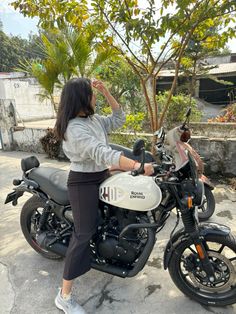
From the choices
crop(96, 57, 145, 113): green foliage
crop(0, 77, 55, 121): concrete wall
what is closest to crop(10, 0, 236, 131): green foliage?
crop(96, 57, 145, 113): green foliage

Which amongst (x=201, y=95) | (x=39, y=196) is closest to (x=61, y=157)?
(x=39, y=196)

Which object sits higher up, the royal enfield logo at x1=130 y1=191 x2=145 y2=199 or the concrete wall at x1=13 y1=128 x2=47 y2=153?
the royal enfield logo at x1=130 y1=191 x2=145 y2=199

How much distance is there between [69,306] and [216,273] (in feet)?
3.68

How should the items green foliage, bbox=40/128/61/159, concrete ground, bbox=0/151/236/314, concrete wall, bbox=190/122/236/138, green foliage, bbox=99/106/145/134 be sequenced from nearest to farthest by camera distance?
1. concrete ground, bbox=0/151/236/314
2. green foliage, bbox=99/106/145/134
3. green foliage, bbox=40/128/61/159
4. concrete wall, bbox=190/122/236/138

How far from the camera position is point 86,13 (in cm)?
353

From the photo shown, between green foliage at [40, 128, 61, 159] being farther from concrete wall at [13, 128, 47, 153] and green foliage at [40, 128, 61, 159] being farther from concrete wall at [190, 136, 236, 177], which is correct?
concrete wall at [190, 136, 236, 177]

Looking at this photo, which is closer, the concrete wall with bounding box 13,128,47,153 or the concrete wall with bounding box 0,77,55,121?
the concrete wall with bounding box 13,128,47,153

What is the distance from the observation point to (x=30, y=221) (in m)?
2.83

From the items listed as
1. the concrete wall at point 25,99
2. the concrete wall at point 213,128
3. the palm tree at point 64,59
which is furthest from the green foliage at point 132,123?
the concrete wall at point 25,99

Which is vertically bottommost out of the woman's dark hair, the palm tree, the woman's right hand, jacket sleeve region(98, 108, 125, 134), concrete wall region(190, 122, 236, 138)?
concrete wall region(190, 122, 236, 138)

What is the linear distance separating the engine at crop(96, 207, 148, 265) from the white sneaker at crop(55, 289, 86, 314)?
0.38m

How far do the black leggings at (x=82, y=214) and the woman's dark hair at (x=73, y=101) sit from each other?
0.37 metres

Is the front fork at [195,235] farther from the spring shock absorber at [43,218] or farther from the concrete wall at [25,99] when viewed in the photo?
the concrete wall at [25,99]

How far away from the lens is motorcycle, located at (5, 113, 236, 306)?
1.86 meters
